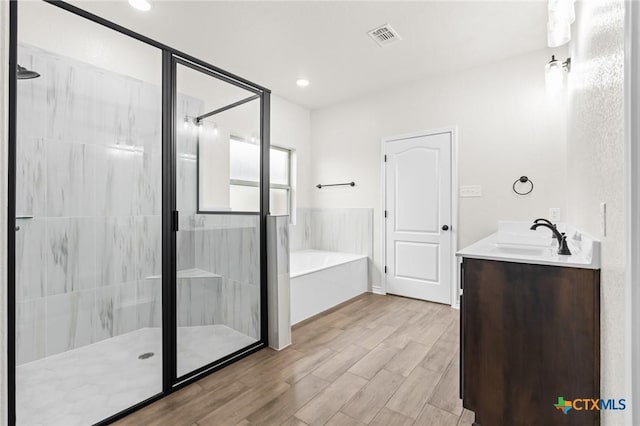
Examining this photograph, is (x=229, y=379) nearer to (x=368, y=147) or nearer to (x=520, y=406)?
(x=520, y=406)

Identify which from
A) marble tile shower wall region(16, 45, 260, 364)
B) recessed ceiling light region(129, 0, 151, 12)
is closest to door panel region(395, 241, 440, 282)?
marble tile shower wall region(16, 45, 260, 364)

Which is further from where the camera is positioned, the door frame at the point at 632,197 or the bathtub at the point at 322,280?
the bathtub at the point at 322,280

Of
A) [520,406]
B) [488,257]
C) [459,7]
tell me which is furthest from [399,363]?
[459,7]

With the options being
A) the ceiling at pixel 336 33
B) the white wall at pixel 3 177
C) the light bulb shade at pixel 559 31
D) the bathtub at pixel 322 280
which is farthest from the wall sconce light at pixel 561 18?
the bathtub at pixel 322 280

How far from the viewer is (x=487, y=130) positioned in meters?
3.26

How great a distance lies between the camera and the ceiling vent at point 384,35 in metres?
2.64

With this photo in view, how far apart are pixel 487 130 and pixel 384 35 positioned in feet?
4.99

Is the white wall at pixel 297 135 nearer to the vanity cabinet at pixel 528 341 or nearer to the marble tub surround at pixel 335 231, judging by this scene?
the marble tub surround at pixel 335 231

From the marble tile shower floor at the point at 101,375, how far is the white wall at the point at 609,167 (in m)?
2.09

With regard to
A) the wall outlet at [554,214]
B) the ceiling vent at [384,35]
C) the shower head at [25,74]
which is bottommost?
the wall outlet at [554,214]

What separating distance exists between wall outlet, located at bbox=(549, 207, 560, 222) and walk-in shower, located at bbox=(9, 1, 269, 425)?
9.95 feet

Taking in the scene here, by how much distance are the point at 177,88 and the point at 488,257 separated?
2.08 meters

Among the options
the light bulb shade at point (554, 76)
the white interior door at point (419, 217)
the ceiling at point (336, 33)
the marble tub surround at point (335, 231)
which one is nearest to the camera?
the ceiling at point (336, 33)

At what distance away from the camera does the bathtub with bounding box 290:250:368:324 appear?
303 centimetres
